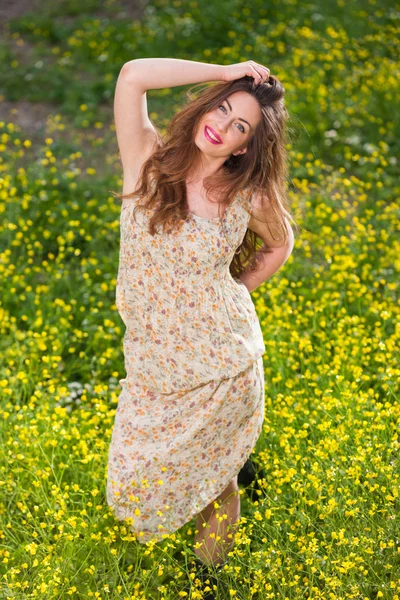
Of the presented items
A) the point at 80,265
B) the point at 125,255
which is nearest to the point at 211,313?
the point at 125,255

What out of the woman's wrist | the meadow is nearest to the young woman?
the woman's wrist

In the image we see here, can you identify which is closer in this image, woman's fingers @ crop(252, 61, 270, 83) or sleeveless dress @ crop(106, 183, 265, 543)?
woman's fingers @ crop(252, 61, 270, 83)

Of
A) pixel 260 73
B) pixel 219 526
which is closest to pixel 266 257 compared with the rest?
pixel 260 73

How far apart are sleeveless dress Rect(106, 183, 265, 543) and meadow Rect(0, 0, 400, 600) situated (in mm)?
169

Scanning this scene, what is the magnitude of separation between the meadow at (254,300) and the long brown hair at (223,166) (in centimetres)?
19

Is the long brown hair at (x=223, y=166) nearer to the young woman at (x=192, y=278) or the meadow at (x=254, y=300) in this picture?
the young woman at (x=192, y=278)

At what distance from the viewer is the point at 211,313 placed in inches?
108

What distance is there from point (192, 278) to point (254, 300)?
181 cm

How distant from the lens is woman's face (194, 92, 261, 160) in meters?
2.62

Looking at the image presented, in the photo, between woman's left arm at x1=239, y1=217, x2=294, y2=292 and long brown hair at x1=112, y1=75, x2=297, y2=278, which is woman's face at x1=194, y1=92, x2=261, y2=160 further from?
woman's left arm at x1=239, y1=217, x2=294, y2=292

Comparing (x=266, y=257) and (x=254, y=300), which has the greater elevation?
(x=266, y=257)

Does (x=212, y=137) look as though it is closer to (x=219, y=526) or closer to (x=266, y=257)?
(x=266, y=257)

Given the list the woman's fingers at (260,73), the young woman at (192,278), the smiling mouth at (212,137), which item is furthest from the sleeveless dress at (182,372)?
the woman's fingers at (260,73)

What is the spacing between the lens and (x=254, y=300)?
14.7 feet
